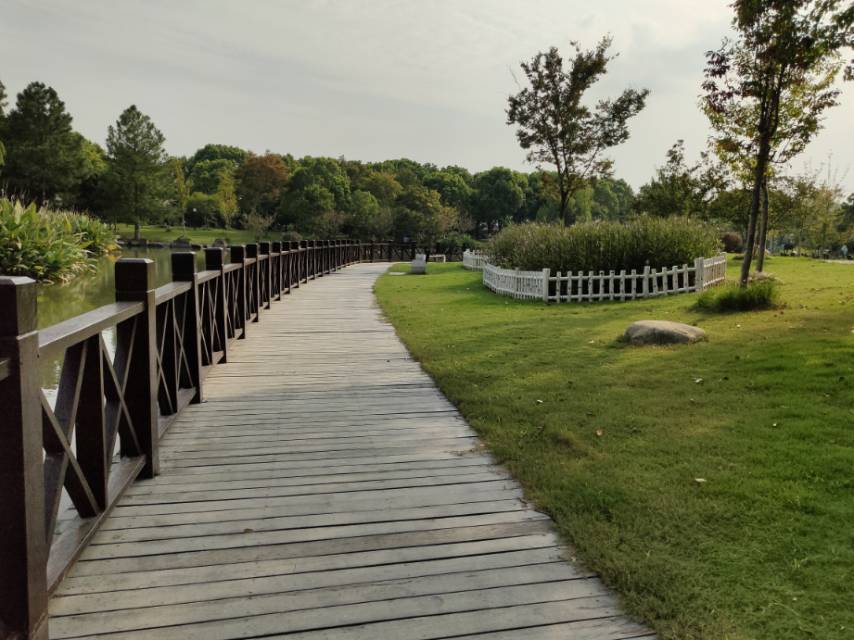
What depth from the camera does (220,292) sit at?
6617 mm

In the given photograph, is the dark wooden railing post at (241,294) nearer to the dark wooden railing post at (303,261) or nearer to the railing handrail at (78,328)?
the railing handrail at (78,328)

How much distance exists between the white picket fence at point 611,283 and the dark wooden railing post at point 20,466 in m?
11.6

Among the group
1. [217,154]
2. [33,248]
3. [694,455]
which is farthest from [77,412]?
[217,154]

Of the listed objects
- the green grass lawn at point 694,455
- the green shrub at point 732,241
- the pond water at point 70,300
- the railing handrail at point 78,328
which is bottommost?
the green grass lawn at point 694,455

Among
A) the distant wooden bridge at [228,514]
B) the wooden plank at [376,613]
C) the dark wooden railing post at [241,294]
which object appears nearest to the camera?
the distant wooden bridge at [228,514]

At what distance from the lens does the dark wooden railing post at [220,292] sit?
616 cm

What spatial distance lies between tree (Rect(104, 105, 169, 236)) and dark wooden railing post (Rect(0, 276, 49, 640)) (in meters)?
63.2

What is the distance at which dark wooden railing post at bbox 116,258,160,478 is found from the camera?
3349 millimetres

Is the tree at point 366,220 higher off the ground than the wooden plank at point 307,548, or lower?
higher

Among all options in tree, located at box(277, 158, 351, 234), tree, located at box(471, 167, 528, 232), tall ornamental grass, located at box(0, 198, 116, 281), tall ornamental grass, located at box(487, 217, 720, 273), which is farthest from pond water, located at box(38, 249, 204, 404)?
tree, located at box(471, 167, 528, 232)

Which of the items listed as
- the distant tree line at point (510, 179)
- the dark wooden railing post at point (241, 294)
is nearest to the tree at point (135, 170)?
the distant tree line at point (510, 179)

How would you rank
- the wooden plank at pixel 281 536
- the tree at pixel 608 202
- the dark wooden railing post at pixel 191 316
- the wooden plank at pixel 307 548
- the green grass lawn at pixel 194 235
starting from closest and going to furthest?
the wooden plank at pixel 307 548, the wooden plank at pixel 281 536, the dark wooden railing post at pixel 191 316, the green grass lawn at pixel 194 235, the tree at pixel 608 202

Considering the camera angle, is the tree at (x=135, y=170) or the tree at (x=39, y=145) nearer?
the tree at (x=39, y=145)

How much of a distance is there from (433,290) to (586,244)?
4.01 meters
